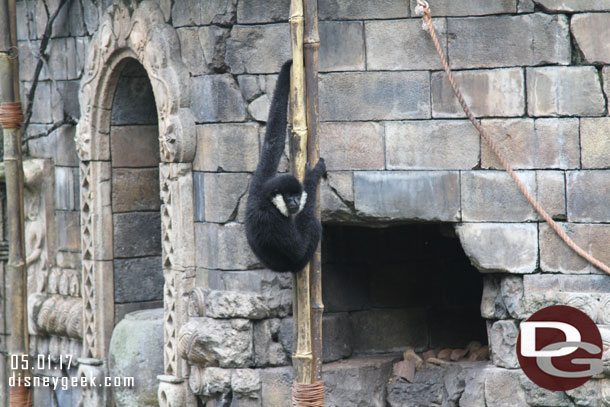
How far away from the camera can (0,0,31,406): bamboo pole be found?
8.55 meters

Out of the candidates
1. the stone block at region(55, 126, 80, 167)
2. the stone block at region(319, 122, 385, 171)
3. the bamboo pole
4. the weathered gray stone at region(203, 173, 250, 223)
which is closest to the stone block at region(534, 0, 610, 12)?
the stone block at region(319, 122, 385, 171)

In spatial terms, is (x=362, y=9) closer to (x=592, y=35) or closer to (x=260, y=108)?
(x=260, y=108)

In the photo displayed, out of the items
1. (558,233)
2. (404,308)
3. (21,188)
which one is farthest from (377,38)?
(21,188)

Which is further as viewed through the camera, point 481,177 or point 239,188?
point 239,188

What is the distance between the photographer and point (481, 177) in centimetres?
696

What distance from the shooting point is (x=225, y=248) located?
754 cm

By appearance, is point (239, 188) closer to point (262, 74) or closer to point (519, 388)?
point (262, 74)

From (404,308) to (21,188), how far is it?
10.6ft

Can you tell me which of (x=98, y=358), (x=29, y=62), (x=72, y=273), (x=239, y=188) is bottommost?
(x=98, y=358)

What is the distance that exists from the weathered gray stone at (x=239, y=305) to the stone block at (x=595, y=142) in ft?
7.79

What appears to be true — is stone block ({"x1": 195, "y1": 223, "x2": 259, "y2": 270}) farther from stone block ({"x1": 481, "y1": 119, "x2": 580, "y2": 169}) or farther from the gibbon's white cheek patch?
stone block ({"x1": 481, "y1": 119, "x2": 580, "y2": 169})

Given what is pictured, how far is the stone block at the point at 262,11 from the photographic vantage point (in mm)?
7270

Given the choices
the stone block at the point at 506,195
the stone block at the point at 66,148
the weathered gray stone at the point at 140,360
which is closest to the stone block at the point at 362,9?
the stone block at the point at 506,195

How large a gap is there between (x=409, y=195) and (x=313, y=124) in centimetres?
124
